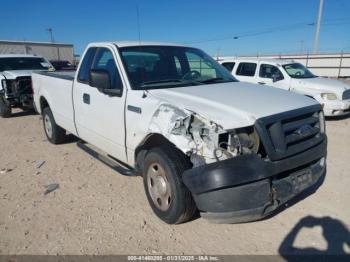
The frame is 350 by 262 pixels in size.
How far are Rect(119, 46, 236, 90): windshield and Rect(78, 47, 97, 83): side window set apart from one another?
892 mm

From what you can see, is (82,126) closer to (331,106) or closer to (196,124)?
(196,124)

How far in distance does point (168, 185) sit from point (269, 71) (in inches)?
319

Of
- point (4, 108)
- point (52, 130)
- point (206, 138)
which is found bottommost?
point (4, 108)

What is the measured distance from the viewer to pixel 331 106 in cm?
857

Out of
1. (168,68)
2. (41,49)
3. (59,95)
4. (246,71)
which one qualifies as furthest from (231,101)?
(41,49)

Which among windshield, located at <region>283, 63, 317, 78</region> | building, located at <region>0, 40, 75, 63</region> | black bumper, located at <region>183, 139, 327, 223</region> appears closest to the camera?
black bumper, located at <region>183, 139, 327, 223</region>

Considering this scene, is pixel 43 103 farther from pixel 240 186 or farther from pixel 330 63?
pixel 330 63

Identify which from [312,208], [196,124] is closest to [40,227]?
[196,124]

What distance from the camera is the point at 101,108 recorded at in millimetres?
4211

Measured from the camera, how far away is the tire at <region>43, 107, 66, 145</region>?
6215 millimetres

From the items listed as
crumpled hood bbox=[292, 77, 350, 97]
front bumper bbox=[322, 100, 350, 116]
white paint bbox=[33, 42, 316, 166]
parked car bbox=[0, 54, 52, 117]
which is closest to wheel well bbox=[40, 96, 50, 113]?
white paint bbox=[33, 42, 316, 166]

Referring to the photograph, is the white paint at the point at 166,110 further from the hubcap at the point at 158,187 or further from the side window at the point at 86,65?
the hubcap at the point at 158,187

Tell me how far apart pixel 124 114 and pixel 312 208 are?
2.60m

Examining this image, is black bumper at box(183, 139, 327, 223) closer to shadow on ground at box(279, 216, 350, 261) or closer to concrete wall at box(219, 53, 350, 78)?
shadow on ground at box(279, 216, 350, 261)
